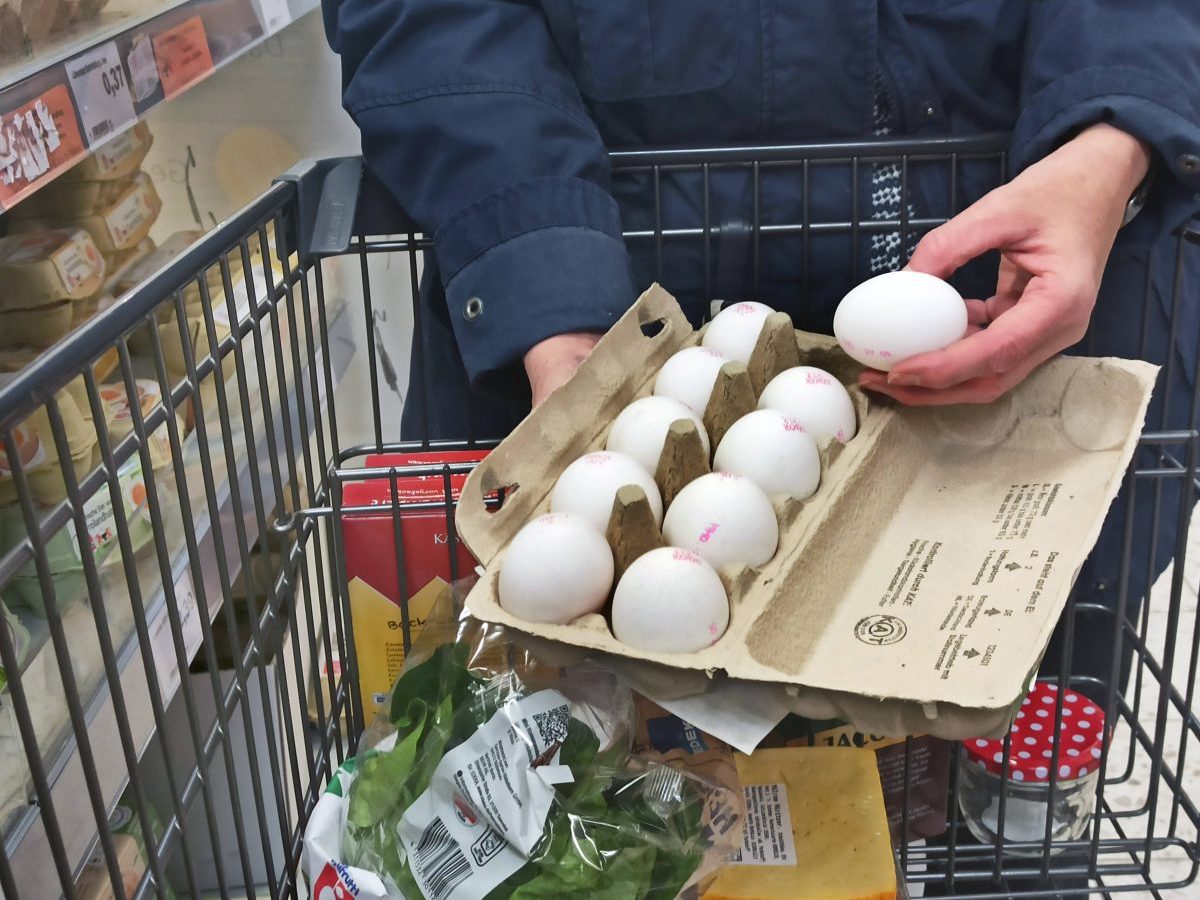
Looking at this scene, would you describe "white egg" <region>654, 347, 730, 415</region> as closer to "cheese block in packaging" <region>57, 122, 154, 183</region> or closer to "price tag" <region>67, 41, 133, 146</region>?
"price tag" <region>67, 41, 133, 146</region>

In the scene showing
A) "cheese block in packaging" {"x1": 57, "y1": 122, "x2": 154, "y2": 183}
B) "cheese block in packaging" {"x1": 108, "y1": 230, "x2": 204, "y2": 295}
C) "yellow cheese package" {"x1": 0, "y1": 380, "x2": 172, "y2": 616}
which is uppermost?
"cheese block in packaging" {"x1": 57, "y1": 122, "x2": 154, "y2": 183}

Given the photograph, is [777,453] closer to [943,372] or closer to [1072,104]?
[943,372]

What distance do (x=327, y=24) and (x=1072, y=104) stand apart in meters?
0.62

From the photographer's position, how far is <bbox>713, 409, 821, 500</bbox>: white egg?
2.56 feet

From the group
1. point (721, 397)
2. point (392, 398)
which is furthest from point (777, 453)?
point (392, 398)

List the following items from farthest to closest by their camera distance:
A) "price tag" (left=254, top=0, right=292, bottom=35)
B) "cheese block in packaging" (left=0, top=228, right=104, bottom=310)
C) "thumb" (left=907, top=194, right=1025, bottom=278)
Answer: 1. "price tag" (left=254, top=0, right=292, bottom=35)
2. "cheese block in packaging" (left=0, top=228, right=104, bottom=310)
3. "thumb" (left=907, top=194, right=1025, bottom=278)

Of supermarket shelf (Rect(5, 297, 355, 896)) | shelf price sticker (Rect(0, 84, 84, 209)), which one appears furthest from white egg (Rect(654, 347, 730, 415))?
shelf price sticker (Rect(0, 84, 84, 209))

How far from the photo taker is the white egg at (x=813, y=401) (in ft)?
2.74

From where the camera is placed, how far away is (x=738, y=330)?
906mm

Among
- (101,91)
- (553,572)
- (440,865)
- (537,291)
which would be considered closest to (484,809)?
(440,865)

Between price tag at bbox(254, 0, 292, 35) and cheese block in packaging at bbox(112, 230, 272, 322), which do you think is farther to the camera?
price tag at bbox(254, 0, 292, 35)

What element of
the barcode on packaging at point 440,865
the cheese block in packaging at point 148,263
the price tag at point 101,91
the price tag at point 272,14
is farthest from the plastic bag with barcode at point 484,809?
the price tag at point 272,14

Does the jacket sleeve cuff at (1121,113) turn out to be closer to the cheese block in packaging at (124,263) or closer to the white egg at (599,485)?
the white egg at (599,485)

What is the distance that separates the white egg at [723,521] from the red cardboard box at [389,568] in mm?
200
